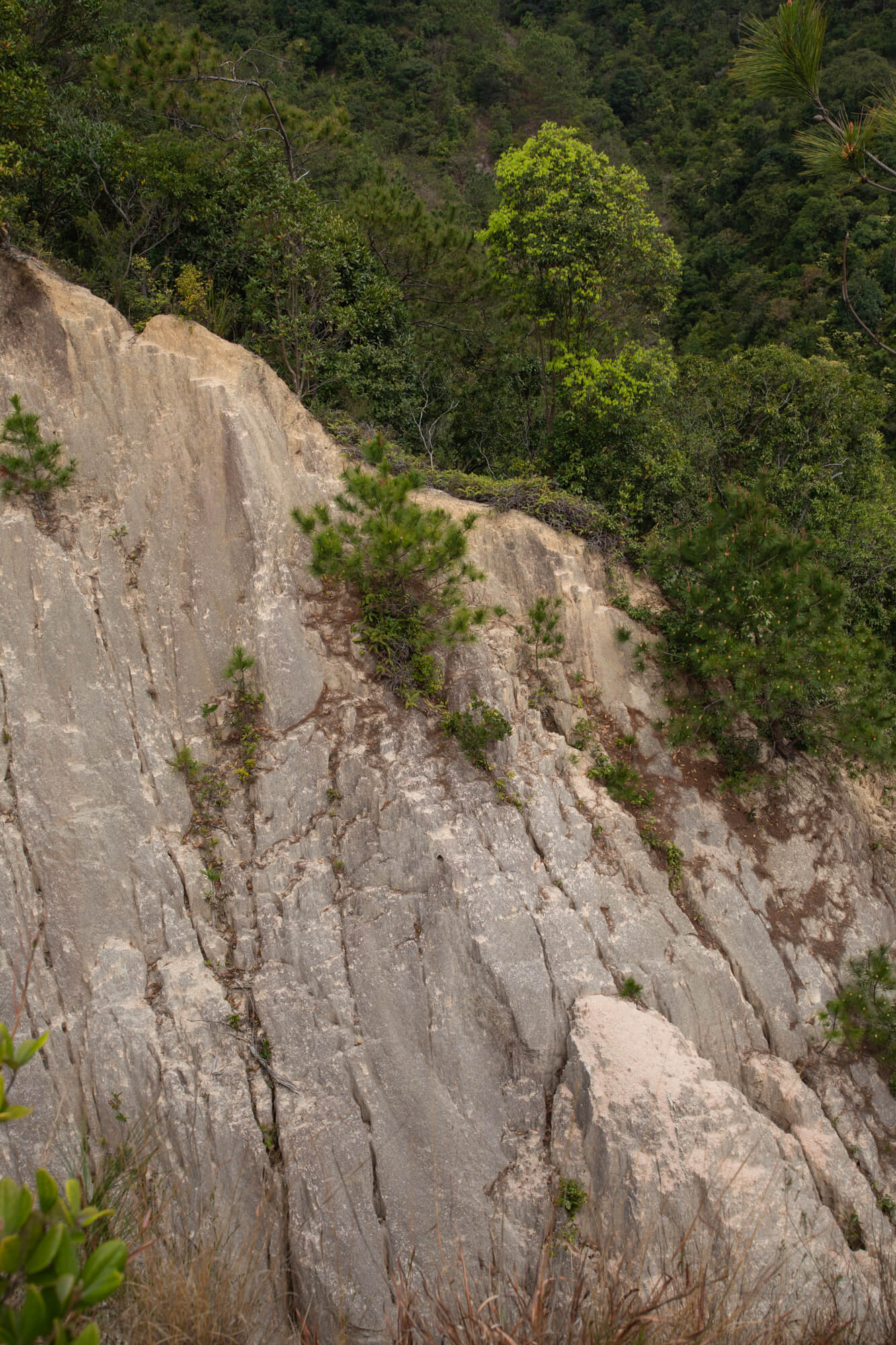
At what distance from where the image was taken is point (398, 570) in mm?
9102

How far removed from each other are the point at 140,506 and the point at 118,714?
2.69 metres

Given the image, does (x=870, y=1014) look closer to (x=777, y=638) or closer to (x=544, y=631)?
(x=777, y=638)

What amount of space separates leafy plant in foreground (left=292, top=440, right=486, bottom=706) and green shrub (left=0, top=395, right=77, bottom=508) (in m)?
2.92

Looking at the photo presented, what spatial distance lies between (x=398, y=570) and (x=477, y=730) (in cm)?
213

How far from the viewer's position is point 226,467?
383 inches

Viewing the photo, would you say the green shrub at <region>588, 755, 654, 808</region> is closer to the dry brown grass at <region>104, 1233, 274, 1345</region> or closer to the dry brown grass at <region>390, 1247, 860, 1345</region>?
the dry brown grass at <region>390, 1247, 860, 1345</region>

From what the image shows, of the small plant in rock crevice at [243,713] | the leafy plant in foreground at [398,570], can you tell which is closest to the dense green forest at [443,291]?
the leafy plant in foreground at [398,570]

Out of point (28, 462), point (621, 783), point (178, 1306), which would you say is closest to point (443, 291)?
point (28, 462)

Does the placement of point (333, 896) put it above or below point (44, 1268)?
below

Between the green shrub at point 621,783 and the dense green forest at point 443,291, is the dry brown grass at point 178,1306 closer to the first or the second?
the green shrub at point 621,783

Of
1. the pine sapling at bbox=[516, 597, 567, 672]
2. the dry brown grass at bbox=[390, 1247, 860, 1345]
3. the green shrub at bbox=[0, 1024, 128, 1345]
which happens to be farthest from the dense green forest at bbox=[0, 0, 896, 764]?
the green shrub at bbox=[0, 1024, 128, 1345]

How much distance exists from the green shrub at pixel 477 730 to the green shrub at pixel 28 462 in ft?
17.9

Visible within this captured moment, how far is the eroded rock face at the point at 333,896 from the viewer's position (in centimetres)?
722

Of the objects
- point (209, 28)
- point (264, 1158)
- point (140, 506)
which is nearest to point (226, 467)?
point (140, 506)
